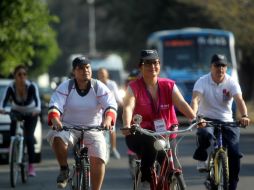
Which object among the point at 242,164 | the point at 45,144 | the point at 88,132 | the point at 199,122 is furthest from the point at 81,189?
the point at 45,144

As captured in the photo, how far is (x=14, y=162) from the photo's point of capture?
50.5 ft

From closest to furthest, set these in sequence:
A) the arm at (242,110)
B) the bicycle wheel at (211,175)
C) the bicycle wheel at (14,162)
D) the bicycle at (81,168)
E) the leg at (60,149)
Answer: the bicycle at (81,168)
the leg at (60,149)
the arm at (242,110)
the bicycle wheel at (211,175)
the bicycle wheel at (14,162)

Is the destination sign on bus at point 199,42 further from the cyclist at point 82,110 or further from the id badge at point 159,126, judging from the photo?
the id badge at point 159,126

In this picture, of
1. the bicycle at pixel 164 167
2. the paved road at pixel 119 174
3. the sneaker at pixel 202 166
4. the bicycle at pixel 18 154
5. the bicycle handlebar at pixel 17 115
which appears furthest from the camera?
the bicycle handlebar at pixel 17 115

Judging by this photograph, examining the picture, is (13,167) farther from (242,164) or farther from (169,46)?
(169,46)

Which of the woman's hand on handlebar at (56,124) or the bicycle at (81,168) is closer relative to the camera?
the woman's hand on handlebar at (56,124)

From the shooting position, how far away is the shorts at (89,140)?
11055 millimetres

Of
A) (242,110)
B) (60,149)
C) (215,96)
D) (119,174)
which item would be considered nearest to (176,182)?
(60,149)

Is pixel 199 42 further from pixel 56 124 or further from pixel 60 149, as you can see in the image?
pixel 56 124

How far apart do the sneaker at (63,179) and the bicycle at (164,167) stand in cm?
86

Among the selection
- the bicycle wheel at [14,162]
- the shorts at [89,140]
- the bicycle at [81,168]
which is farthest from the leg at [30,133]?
the bicycle at [81,168]

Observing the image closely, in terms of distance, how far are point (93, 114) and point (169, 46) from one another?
72.9 ft

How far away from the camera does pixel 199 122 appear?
34.9ft

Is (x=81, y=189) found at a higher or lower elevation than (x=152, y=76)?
lower
